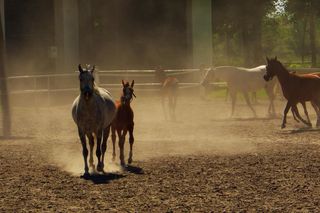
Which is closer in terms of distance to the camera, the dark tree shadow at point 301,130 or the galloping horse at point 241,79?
the dark tree shadow at point 301,130

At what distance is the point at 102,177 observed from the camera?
10.2 m

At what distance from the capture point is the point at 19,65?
3191cm

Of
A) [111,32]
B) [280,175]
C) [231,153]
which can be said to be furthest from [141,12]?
[280,175]

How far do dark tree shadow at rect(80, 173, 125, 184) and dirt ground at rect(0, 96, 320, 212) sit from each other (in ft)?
0.05

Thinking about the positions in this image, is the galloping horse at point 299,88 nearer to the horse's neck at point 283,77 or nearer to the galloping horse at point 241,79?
the horse's neck at point 283,77

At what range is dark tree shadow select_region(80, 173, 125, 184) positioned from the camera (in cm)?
984

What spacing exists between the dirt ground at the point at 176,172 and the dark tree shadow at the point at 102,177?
2 centimetres

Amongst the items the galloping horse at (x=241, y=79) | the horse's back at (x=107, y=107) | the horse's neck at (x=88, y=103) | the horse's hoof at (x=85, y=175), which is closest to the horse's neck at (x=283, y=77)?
the galloping horse at (x=241, y=79)

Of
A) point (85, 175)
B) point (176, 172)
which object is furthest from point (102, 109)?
point (176, 172)

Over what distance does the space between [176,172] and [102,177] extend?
1.14 metres

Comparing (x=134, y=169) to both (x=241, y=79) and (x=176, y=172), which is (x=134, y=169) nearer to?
(x=176, y=172)

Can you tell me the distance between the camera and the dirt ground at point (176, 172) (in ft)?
26.7

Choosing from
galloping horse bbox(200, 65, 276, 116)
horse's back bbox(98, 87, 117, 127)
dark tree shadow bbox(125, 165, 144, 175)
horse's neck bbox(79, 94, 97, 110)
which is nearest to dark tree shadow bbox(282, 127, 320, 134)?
galloping horse bbox(200, 65, 276, 116)

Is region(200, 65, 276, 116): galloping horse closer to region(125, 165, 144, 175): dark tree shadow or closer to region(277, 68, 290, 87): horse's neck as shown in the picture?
region(277, 68, 290, 87): horse's neck
